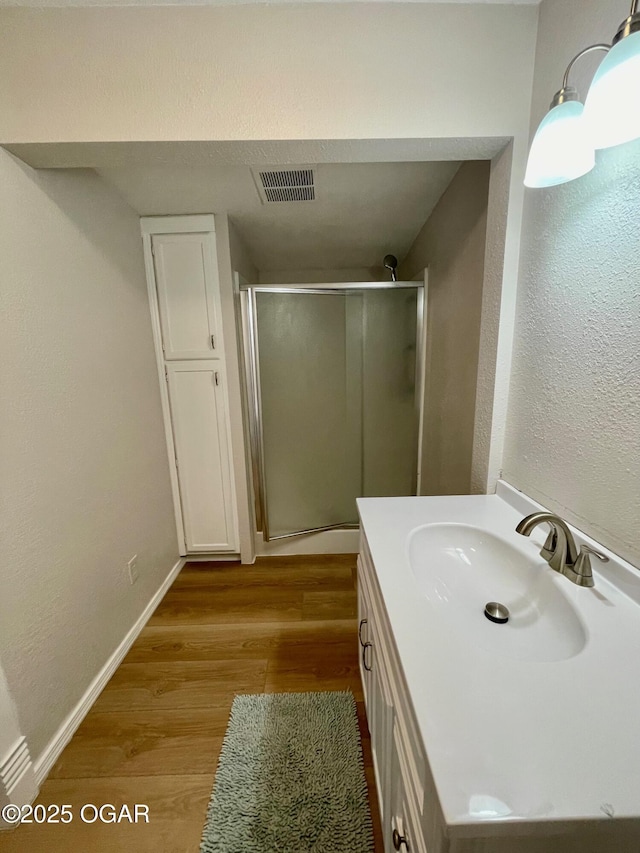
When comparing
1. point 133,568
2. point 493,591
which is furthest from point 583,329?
point 133,568

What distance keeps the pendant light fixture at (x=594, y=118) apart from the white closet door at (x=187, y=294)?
57.5 inches

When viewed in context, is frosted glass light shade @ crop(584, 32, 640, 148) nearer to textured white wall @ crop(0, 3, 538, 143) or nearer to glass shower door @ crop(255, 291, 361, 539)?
textured white wall @ crop(0, 3, 538, 143)

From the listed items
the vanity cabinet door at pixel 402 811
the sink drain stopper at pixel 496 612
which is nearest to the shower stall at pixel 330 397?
the sink drain stopper at pixel 496 612

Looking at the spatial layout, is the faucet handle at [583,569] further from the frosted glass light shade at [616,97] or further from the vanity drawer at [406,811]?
the frosted glass light shade at [616,97]

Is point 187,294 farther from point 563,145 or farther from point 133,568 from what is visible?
point 563,145

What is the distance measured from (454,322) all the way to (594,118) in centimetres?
84

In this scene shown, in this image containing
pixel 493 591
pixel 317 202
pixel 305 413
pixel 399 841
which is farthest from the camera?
pixel 305 413

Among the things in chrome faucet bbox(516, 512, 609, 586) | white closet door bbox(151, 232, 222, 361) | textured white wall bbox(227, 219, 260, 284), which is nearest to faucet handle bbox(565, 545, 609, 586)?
chrome faucet bbox(516, 512, 609, 586)

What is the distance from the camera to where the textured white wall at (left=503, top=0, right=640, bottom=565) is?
2.01ft

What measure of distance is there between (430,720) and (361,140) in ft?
4.34

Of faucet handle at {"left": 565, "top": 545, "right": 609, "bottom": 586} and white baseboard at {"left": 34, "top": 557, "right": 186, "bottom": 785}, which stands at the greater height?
faucet handle at {"left": 565, "top": 545, "right": 609, "bottom": 586}

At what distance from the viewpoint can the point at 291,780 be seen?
2.98 ft

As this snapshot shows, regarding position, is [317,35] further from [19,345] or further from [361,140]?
[19,345]

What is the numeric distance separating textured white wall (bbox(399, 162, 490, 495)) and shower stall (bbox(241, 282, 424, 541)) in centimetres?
20
